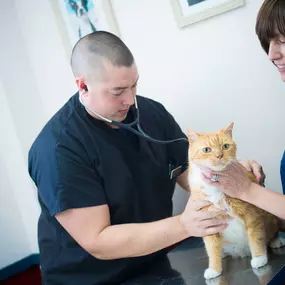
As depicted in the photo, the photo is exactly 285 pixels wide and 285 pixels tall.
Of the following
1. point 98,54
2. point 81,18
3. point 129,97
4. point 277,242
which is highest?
point 81,18

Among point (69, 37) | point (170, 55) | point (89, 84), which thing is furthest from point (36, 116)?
point (89, 84)

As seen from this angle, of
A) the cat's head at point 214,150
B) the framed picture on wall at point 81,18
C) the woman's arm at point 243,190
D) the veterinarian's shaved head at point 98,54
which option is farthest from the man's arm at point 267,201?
the framed picture on wall at point 81,18

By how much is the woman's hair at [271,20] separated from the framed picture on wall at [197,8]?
0.31 meters

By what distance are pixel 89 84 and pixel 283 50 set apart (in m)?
0.52

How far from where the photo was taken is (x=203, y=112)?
1609 mm

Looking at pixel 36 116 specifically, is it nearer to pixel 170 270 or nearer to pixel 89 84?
pixel 89 84

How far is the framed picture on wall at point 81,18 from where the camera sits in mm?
1754

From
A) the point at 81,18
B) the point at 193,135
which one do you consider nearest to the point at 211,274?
the point at 193,135

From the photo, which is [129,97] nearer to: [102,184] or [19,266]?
[102,184]

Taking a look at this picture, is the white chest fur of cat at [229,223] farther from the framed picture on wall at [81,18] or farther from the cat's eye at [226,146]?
the framed picture on wall at [81,18]

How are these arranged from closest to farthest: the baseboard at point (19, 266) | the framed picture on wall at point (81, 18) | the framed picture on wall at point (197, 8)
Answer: the framed picture on wall at point (197, 8), the framed picture on wall at point (81, 18), the baseboard at point (19, 266)

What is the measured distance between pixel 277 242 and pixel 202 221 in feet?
0.89

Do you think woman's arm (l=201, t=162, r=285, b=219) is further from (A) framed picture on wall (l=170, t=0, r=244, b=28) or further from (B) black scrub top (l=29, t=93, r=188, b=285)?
(A) framed picture on wall (l=170, t=0, r=244, b=28)

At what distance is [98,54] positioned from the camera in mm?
1237
